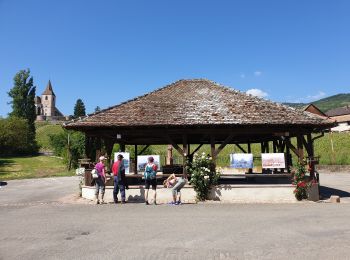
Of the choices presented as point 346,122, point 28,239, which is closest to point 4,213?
point 28,239

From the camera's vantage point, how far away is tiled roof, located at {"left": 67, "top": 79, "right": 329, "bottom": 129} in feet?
45.2

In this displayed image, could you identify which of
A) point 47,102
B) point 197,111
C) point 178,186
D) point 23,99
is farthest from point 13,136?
point 47,102

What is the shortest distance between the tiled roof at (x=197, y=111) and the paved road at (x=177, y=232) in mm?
3366

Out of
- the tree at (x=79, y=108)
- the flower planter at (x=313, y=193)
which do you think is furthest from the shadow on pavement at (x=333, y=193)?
the tree at (x=79, y=108)

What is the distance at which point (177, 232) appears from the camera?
7859 mm

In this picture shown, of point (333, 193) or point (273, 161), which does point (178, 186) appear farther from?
point (333, 193)

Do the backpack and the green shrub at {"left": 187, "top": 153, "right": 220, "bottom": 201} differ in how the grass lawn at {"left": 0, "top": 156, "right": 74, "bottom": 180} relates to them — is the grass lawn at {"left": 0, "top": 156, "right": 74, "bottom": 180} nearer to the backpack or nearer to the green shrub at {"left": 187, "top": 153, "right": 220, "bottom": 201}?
the backpack

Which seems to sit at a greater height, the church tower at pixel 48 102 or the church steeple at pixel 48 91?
the church steeple at pixel 48 91

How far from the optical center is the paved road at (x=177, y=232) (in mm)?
6285

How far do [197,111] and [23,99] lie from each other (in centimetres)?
5978

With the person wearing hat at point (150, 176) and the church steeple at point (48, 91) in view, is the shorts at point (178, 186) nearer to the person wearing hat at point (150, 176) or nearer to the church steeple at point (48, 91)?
the person wearing hat at point (150, 176)

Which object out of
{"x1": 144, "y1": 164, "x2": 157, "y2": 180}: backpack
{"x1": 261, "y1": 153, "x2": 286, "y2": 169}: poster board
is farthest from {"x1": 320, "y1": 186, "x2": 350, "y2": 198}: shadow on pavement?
{"x1": 144, "y1": 164, "x2": 157, "y2": 180}: backpack

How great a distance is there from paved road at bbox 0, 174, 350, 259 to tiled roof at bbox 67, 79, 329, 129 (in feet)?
11.0

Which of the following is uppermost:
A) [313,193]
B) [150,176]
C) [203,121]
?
[203,121]
